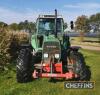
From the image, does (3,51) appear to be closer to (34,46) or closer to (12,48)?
(34,46)

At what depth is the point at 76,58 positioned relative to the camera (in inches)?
589

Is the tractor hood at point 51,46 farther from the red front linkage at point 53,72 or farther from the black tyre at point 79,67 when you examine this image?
the black tyre at point 79,67

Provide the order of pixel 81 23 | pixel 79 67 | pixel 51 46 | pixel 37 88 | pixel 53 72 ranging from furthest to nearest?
pixel 81 23
pixel 51 46
pixel 53 72
pixel 79 67
pixel 37 88

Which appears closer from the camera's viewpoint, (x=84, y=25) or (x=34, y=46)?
(x=34, y=46)

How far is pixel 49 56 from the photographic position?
15414 mm

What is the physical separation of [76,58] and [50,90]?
94.0 inches

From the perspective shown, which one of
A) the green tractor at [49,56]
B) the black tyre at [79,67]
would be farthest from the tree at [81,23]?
the black tyre at [79,67]

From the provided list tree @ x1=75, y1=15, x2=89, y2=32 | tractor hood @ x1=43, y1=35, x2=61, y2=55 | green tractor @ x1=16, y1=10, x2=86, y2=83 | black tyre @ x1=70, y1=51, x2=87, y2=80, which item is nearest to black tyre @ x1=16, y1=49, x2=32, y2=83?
green tractor @ x1=16, y1=10, x2=86, y2=83

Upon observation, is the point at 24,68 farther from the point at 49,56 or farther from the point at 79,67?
the point at 79,67

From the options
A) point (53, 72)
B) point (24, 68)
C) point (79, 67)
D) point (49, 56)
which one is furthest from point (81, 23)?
point (24, 68)

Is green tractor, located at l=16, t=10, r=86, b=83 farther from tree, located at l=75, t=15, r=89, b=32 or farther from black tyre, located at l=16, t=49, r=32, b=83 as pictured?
tree, located at l=75, t=15, r=89, b=32

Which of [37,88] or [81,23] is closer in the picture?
[37,88]

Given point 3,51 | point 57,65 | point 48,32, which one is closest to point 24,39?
point 3,51

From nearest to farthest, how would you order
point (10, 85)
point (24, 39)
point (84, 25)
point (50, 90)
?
point (50, 90) < point (10, 85) < point (24, 39) < point (84, 25)
